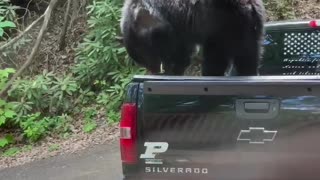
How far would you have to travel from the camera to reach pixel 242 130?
3.21 metres

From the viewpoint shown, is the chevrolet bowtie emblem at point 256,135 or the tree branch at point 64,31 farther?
the tree branch at point 64,31

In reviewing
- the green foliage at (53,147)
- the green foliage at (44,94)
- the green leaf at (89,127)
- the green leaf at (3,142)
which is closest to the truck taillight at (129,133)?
the green foliage at (53,147)

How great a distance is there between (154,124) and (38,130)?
5.11 metres

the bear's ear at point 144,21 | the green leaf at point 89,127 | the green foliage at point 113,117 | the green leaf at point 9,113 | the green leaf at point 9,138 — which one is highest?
the bear's ear at point 144,21

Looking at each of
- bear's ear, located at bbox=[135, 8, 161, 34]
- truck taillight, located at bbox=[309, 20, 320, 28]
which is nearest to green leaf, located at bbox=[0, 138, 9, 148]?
bear's ear, located at bbox=[135, 8, 161, 34]

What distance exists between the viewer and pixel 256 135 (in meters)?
3.19

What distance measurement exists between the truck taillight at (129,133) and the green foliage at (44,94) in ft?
17.4

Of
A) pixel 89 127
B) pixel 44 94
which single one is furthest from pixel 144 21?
pixel 44 94

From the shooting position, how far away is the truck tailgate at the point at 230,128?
3139 millimetres

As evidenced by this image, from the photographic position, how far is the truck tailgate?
314 cm

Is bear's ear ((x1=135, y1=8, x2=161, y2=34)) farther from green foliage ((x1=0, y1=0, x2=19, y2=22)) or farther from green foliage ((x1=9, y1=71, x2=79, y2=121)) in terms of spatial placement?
green foliage ((x1=0, y1=0, x2=19, y2=22))

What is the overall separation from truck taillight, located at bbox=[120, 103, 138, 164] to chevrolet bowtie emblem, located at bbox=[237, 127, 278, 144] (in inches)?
24.7

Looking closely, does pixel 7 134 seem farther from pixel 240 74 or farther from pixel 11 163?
pixel 240 74

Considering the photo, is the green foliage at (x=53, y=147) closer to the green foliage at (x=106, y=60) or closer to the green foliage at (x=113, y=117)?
the green foliage at (x=113, y=117)
